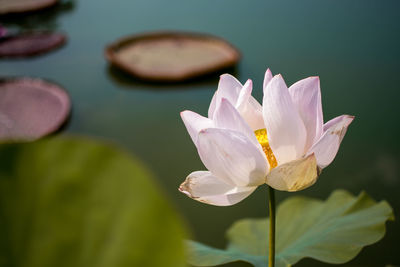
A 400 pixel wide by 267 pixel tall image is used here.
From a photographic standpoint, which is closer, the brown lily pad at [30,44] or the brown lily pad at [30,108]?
the brown lily pad at [30,108]

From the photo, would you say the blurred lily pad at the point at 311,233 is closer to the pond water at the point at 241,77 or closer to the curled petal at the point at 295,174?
the curled petal at the point at 295,174

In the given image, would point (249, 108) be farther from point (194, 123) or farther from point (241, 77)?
point (241, 77)

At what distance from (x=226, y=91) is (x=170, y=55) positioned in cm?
192

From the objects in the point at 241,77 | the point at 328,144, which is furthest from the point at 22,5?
the point at 328,144

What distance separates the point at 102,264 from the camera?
150 mm

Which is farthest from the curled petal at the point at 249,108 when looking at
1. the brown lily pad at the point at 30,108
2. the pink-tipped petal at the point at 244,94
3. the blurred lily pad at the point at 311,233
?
the brown lily pad at the point at 30,108

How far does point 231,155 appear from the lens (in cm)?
32

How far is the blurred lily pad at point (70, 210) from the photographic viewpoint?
0.47ft

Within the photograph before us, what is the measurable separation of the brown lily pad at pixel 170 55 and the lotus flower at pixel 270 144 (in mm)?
1532

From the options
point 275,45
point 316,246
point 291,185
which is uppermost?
point 291,185

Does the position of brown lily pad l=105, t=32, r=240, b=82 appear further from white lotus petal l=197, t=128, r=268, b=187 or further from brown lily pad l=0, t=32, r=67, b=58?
white lotus petal l=197, t=128, r=268, b=187

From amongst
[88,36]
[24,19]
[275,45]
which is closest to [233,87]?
[275,45]

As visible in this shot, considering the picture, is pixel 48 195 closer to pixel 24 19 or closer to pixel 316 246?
pixel 316 246

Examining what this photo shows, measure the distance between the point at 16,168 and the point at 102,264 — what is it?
1.7 inches
